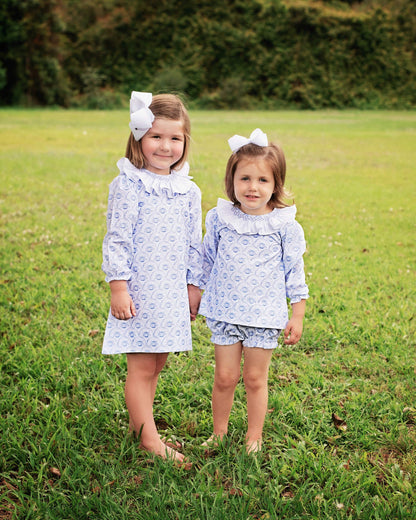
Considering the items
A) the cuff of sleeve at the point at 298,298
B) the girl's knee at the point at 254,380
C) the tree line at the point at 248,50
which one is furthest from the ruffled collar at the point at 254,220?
the tree line at the point at 248,50

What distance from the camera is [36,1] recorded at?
105 feet

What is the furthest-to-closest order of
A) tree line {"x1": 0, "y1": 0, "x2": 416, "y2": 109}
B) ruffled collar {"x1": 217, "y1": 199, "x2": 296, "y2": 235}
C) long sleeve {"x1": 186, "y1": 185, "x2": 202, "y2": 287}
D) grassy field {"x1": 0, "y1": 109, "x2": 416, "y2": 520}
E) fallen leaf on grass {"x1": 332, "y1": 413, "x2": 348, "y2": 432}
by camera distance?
tree line {"x1": 0, "y1": 0, "x2": 416, "y2": 109}
fallen leaf on grass {"x1": 332, "y1": 413, "x2": 348, "y2": 432}
long sleeve {"x1": 186, "y1": 185, "x2": 202, "y2": 287}
ruffled collar {"x1": 217, "y1": 199, "x2": 296, "y2": 235}
grassy field {"x1": 0, "y1": 109, "x2": 416, "y2": 520}

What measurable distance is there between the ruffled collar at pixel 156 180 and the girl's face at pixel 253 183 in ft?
0.85

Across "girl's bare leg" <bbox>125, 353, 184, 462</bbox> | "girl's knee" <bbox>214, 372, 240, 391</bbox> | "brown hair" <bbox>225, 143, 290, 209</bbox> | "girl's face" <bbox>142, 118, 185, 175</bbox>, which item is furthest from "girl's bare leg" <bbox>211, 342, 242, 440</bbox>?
"girl's face" <bbox>142, 118, 185, 175</bbox>

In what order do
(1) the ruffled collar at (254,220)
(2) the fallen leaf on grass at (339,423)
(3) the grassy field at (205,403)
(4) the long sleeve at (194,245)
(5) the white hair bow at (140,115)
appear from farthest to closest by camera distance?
(2) the fallen leaf on grass at (339,423) → (4) the long sleeve at (194,245) → (1) the ruffled collar at (254,220) → (5) the white hair bow at (140,115) → (3) the grassy field at (205,403)

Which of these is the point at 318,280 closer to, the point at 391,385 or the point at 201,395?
the point at 391,385

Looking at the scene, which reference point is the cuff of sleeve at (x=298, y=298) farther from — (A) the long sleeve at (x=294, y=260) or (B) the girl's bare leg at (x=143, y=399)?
(B) the girl's bare leg at (x=143, y=399)

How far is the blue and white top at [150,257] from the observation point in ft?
8.02

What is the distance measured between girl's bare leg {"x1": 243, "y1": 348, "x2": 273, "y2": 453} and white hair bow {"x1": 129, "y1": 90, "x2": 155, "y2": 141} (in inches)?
45.0

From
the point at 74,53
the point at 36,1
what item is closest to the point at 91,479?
the point at 36,1

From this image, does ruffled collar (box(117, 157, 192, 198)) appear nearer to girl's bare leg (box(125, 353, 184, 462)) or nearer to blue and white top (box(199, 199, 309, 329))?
blue and white top (box(199, 199, 309, 329))

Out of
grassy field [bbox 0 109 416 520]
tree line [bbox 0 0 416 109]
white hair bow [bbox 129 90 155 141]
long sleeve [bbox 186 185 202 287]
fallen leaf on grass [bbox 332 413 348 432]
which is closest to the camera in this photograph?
grassy field [bbox 0 109 416 520]

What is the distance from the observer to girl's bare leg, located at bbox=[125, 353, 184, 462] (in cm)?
259

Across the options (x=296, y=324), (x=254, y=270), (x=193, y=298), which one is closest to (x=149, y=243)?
(x=193, y=298)
